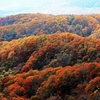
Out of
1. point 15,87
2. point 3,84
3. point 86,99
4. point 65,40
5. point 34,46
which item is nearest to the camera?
point 86,99

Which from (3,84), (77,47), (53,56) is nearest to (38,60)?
(53,56)

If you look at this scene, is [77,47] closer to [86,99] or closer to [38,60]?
[38,60]

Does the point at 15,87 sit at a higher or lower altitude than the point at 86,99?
lower

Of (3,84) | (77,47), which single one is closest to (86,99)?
(3,84)

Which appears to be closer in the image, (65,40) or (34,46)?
(65,40)

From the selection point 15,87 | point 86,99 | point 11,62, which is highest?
point 86,99

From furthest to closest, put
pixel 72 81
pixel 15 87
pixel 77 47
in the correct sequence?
1. pixel 77 47
2. pixel 15 87
3. pixel 72 81

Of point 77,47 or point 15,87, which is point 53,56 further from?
point 15,87
